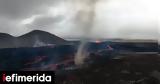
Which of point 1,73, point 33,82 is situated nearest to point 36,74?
point 33,82

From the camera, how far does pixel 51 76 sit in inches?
3073

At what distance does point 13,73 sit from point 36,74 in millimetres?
11012

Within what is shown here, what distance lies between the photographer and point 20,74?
265 ft

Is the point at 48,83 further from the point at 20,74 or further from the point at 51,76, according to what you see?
the point at 20,74

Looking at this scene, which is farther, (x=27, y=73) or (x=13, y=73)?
(x=13, y=73)

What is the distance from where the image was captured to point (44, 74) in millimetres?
78125

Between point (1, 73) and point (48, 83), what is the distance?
18.2m

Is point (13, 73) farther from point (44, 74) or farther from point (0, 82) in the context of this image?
point (44, 74)

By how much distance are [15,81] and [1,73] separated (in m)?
6.86

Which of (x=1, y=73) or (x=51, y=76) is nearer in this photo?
(x=51, y=76)

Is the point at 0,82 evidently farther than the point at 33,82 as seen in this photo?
Yes

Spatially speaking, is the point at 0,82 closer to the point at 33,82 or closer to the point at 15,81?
the point at 15,81

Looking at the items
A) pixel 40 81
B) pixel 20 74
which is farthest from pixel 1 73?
pixel 40 81

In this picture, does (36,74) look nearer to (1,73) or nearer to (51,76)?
(51,76)
